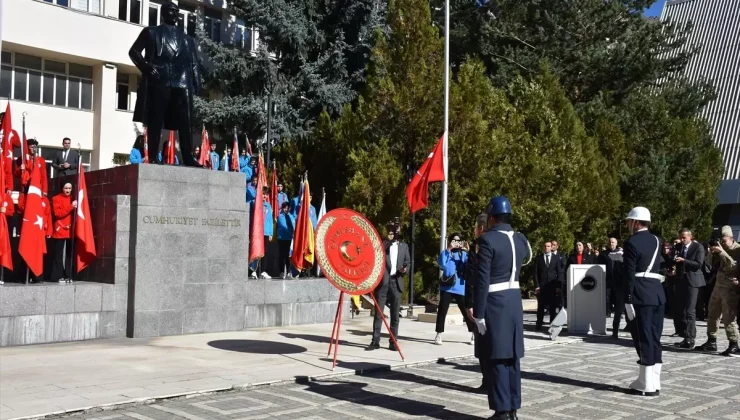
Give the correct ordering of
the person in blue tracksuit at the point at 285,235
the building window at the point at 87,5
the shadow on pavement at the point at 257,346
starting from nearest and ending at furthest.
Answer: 1. the shadow on pavement at the point at 257,346
2. the person in blue tracksuit at the point at 285,235
3. the building window at the point at 87,5

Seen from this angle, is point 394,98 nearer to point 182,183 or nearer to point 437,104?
point 437,104

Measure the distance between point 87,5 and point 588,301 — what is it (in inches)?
851

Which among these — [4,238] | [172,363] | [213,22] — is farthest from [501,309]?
[213,22]

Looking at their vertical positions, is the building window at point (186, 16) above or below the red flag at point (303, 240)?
above

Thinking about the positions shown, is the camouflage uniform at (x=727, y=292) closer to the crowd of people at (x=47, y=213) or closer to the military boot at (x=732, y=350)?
the military boot at (x=732, y=350)

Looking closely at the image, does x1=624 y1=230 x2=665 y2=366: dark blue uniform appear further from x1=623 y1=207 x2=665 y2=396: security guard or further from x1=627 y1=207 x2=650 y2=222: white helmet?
x1=627 y1=207 x2=650 y2=222: white helmet

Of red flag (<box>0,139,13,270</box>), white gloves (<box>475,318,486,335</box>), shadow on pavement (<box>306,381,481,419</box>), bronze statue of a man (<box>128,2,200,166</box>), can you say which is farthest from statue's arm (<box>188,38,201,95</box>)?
white gloves (<box>475,318,486,335</box>)

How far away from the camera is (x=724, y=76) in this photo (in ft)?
166

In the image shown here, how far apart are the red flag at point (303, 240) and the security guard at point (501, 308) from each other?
8811 mm

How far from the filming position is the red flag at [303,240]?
15977mm

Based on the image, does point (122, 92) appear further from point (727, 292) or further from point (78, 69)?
point (727, 292)

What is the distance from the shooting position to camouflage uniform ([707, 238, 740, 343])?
39.5ft

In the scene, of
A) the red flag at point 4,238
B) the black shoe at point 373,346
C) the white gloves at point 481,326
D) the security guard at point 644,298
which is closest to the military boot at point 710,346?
the security guard at point 644,298

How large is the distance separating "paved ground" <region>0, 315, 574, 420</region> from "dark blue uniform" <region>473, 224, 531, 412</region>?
2.89 meters
